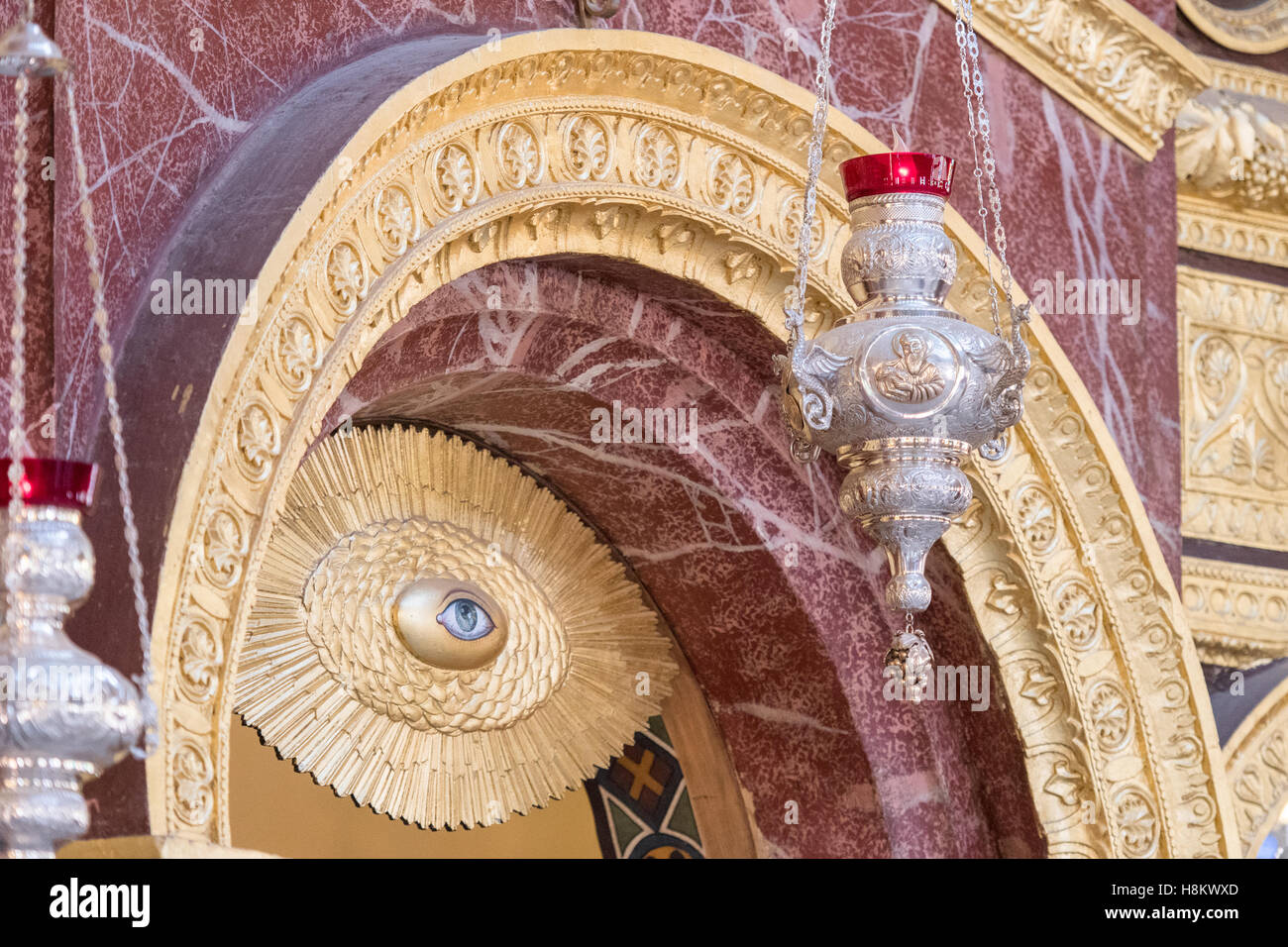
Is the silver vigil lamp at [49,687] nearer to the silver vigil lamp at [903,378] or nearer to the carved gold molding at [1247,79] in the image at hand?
the silver vigil lamp at [903,378]

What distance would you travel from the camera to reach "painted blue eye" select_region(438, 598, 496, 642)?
4766 millimetres

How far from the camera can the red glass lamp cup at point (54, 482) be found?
2.72 metres

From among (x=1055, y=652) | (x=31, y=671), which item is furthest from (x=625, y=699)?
(x=31, y=671)

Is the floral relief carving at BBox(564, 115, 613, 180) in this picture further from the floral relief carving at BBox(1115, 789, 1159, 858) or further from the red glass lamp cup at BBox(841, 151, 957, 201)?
the floral relief carving at BBox(1115, 789, 1159, 858)

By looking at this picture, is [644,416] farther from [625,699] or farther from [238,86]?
[238,86]

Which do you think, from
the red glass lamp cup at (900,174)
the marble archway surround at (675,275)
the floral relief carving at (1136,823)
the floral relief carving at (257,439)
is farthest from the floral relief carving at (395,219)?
the floral relief carving at (1136,823)

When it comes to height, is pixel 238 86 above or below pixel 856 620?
above

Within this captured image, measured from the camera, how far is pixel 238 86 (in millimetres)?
3775

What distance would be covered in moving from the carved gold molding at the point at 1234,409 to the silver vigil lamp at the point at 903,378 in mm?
2357

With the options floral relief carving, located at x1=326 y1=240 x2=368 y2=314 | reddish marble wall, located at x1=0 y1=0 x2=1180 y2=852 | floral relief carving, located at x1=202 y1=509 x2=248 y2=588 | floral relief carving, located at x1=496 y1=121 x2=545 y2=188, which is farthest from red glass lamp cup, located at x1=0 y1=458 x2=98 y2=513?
floral relief carving, located at x1=496 y1=121 x2=545 y2=188

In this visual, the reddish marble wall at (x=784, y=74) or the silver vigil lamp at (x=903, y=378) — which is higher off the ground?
the reddish marble wall at (x=784, y=74)

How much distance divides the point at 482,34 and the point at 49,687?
1.94 meters

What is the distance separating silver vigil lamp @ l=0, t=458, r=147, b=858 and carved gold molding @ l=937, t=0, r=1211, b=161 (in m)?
3.07
